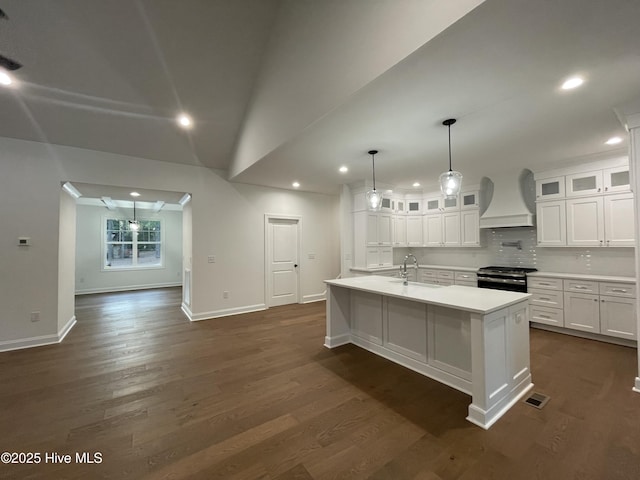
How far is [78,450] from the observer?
1.85 metres

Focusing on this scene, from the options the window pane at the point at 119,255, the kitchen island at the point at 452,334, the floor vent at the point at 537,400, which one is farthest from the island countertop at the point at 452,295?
the window pane at the point at 119,255

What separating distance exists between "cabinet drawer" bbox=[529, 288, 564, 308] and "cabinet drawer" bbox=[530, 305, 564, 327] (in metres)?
0.06

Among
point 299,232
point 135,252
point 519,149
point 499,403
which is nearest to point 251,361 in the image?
point 499,403

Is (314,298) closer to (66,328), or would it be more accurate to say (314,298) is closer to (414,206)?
(414,206)

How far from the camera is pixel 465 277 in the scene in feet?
17.3

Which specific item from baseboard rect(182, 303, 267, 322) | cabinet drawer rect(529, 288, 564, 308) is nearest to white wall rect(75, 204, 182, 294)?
baseboard rect(182, 303, 267, 322)

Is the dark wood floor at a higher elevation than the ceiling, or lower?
lower

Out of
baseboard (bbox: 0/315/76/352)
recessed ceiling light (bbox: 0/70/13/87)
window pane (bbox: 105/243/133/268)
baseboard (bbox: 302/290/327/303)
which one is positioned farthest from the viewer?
window pane (bbox: 105/243/133/268)

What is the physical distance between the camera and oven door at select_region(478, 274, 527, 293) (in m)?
4.39

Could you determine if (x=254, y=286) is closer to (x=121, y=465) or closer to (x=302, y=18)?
(x=121, y=465)

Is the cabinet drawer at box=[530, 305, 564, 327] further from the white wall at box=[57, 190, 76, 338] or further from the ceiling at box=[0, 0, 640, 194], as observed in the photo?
the white wall at box=[57, 190, 76, 338]

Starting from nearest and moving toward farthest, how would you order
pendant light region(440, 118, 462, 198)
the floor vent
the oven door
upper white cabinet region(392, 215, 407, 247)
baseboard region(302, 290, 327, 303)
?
the floor vent, pendant light region(440, 118, 462, 198), the oven door, upper white cabinet region(392, 215, 407, 247), baseboard region(302, 290, 327, 303)

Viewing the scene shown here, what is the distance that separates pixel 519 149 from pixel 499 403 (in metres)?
3.17

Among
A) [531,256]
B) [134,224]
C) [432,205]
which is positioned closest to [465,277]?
[531,256]
